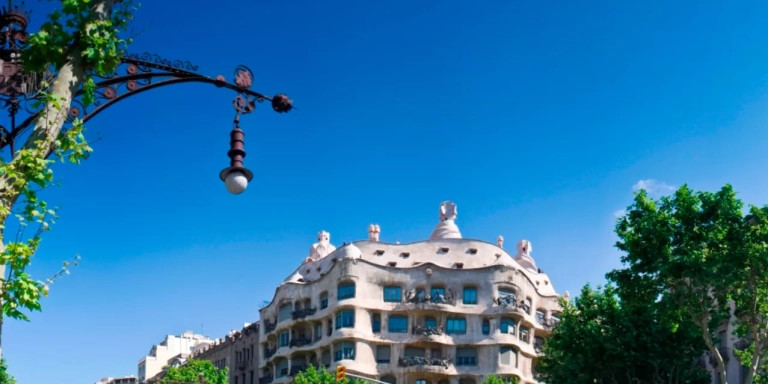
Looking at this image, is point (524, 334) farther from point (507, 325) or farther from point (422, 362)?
point (422, 362)

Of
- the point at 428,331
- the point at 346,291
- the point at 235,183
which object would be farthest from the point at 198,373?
the point at 235,183

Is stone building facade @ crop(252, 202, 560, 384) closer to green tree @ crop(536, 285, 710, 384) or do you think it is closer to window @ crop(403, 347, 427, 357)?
window @ crop(403, 347, 427, 357)

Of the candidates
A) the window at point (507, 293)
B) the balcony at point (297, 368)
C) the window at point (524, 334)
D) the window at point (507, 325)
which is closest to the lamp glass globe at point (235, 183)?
the window at point (507, 325)

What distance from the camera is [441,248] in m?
73.1

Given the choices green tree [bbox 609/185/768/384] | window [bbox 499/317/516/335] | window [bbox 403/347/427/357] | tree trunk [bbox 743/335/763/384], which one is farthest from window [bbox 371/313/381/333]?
tree trunk [bbox 743/335/763/384]

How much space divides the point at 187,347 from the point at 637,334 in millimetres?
97081

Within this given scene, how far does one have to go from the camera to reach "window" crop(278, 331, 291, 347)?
2884 inches

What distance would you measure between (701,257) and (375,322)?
132 feet

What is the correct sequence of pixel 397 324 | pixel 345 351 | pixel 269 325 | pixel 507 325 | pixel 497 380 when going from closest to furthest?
1. pixel 497 380
2. pixel 345 351
3. pixel 507 325
4. pixel 397 324
5. pixel 269 325

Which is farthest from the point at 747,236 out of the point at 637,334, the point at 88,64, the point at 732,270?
the point at 88,64

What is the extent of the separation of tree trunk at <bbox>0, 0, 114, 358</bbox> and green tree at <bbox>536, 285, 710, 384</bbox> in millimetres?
34580

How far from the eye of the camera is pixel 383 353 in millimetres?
67312

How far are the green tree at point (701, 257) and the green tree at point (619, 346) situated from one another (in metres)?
7.90

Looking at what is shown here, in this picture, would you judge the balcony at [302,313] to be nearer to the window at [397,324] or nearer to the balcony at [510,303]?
the window at [397,324]
